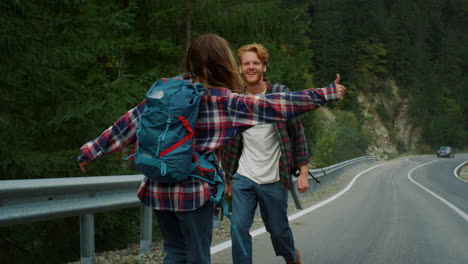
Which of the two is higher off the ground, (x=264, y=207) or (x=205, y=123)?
(x=205, y=123)

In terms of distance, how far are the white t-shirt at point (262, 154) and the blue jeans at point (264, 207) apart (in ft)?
0.22

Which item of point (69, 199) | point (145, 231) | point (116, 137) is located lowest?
point (145, 231)

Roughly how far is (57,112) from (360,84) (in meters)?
64.1

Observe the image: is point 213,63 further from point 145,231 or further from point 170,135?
point 145,231

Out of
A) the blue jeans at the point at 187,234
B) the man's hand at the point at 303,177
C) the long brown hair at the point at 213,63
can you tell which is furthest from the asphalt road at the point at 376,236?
the long brown hair at the point at 213,63

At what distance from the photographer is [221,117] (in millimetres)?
2395

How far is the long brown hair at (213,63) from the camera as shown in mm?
2412

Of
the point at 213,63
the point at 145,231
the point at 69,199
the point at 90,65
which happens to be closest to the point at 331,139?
the point at 90,65

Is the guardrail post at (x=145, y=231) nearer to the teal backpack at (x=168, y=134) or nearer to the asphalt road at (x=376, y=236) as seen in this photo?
the asphalt road at (x=376, y=236)

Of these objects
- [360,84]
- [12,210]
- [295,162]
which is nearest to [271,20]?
[295,162]

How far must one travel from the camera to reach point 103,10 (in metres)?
10.6

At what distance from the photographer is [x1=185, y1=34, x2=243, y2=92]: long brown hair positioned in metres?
2.41

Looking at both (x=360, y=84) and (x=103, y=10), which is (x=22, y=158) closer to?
(x=103, y=10)

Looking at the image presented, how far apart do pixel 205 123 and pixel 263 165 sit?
63.3 inches
